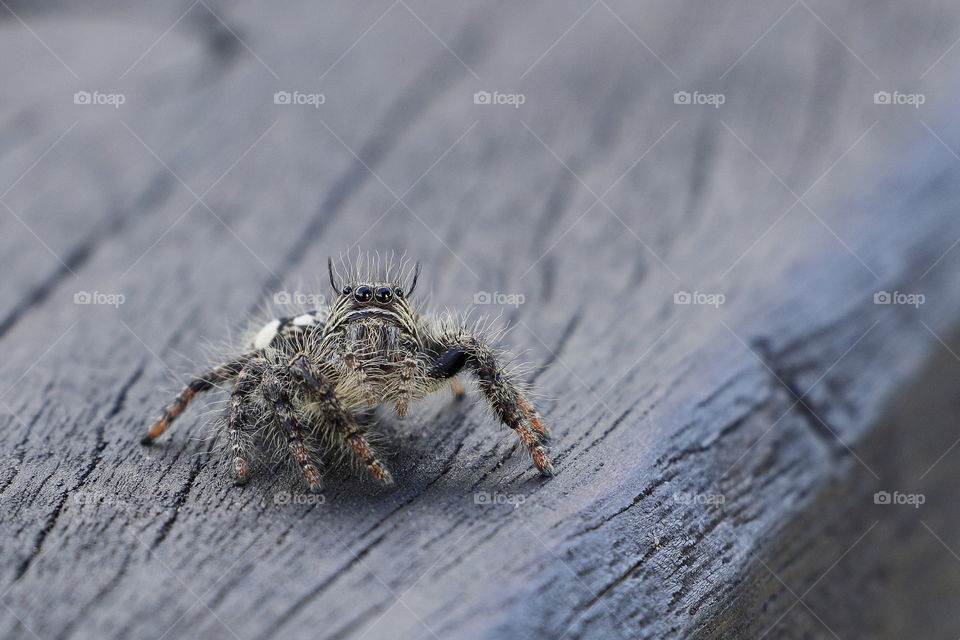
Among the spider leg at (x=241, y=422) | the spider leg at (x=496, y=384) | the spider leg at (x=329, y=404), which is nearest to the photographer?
the spider leg at (x=241, y=422)

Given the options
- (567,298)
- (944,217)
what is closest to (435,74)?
(567,298)

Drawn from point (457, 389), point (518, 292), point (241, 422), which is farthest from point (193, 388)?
point (518, 292)

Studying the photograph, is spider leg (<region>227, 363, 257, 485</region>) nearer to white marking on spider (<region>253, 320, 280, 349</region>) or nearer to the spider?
the spider

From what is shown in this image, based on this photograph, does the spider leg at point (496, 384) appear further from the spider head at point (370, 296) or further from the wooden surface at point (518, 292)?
the spider head at point (370, 296)

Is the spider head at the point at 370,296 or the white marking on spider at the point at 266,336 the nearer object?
the spider head at the point at 370,296

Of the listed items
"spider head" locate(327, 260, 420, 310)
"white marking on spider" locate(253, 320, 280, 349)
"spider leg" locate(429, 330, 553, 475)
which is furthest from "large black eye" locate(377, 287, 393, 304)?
"white marking on spider" locate(253, 320, 280, 349)

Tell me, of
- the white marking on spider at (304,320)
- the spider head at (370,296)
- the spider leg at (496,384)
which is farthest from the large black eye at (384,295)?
the white marking on spider at (304,320)

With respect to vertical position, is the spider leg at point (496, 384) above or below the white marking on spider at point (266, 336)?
below
